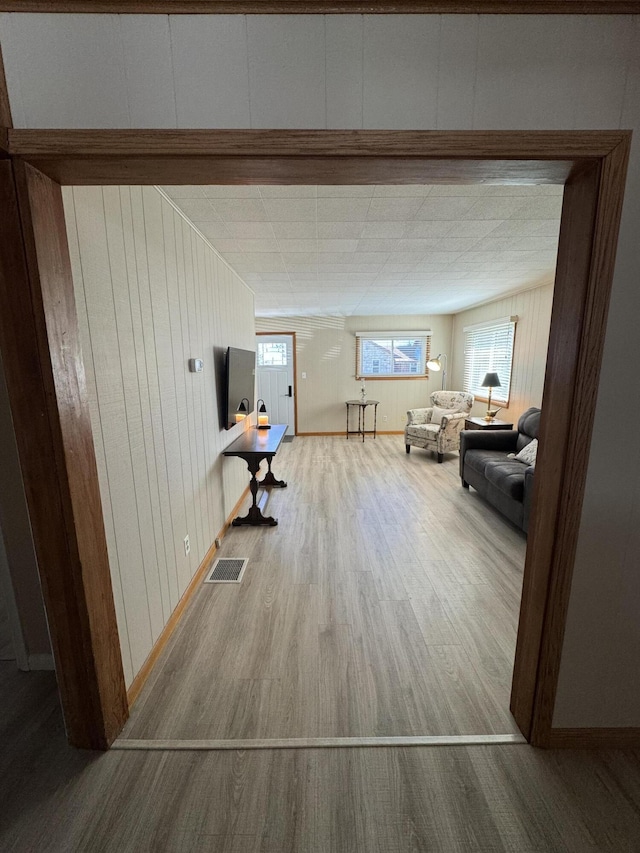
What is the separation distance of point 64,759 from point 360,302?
216 inches

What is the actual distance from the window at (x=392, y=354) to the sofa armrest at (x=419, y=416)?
1.30 m

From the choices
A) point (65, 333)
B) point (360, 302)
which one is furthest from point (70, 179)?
point (360, 302)

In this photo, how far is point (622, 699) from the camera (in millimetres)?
1318

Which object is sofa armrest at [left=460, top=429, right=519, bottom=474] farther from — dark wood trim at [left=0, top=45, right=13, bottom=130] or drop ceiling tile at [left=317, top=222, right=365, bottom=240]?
dark wood trim at [left=0, top=45, right=13, bottom=130]

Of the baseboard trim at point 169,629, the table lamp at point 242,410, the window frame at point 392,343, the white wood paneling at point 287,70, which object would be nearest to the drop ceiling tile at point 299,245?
the table lamp at point 242,410

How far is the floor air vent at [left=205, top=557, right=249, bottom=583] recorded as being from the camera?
2.47 m

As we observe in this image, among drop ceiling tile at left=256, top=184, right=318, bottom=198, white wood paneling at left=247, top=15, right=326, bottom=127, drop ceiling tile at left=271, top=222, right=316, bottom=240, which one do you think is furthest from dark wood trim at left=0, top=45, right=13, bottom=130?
drop ceiling tile at left=271, top=222, right=316, bottom=240

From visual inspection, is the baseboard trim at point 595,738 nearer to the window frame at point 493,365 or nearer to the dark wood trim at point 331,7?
the dark wood trim at point 331,7

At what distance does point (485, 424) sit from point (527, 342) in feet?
3.91

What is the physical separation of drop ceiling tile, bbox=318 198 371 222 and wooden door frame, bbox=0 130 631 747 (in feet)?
3.51

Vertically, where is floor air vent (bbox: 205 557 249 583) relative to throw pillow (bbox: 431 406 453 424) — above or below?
below

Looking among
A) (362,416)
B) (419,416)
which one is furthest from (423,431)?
(362,416)

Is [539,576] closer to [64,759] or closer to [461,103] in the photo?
[461,103]

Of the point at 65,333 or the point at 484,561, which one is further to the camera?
the point at 484,561
